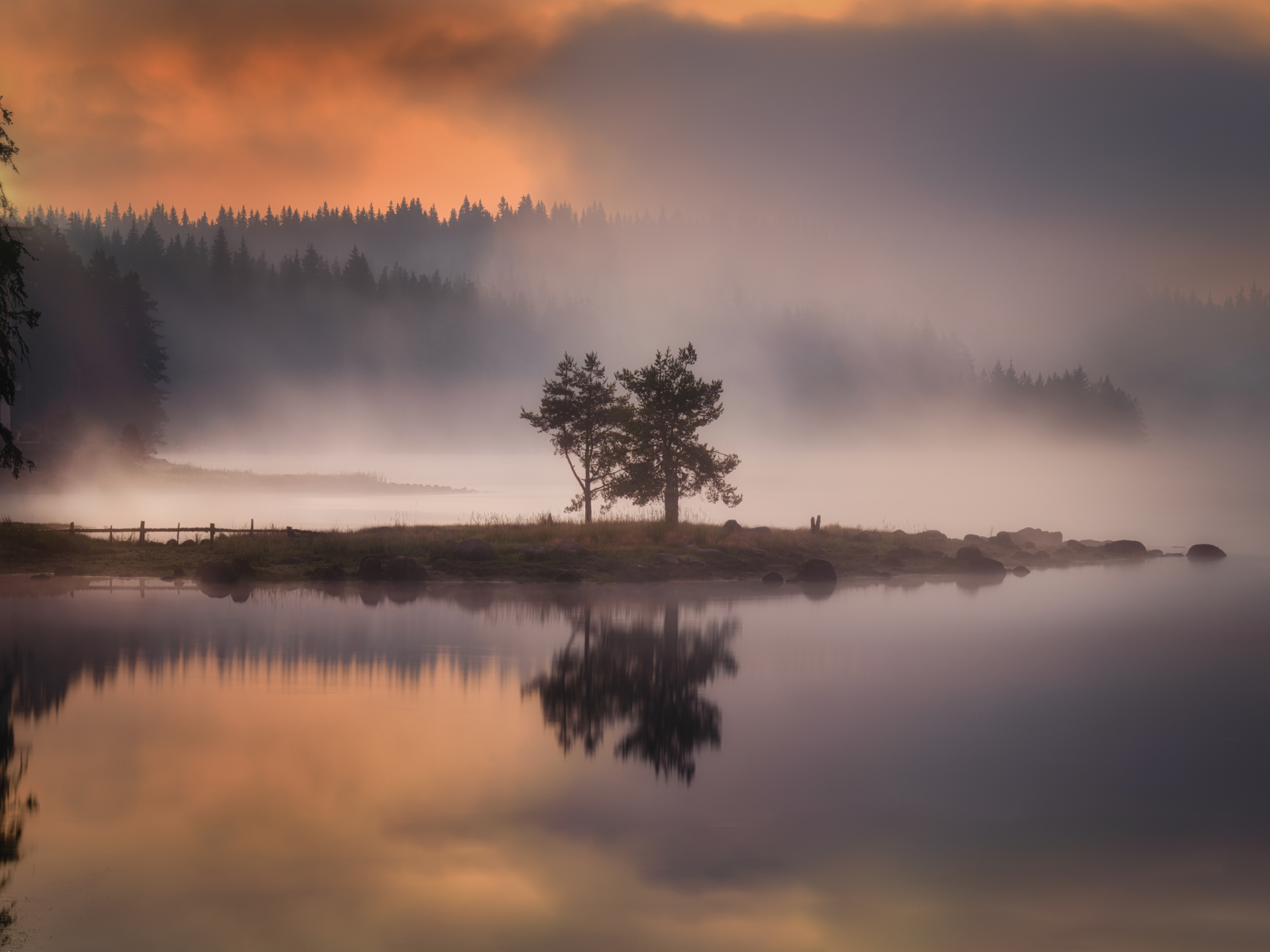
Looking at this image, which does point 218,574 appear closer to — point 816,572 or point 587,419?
point 587,419

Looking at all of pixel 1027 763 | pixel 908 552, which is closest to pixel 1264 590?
pixel 908 552

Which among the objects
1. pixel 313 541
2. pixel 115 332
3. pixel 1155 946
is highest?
pixel 115 332

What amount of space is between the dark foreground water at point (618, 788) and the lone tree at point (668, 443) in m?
23.9

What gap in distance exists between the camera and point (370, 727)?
1984cm

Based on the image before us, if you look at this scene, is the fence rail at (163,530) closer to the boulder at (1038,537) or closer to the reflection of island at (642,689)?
the reflection of island at (642,689)

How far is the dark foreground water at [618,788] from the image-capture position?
1135 cm

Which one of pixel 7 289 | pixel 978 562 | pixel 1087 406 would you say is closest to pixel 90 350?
pixel 7 289

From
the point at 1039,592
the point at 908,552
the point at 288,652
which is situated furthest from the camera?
the point at 908,552

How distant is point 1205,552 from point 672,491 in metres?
44.8

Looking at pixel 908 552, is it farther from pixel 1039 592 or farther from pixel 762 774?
pixel 762 774

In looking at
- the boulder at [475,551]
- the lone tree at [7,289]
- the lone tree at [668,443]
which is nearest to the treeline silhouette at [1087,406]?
the lone tree at [668,443]

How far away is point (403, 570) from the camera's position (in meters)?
44.2

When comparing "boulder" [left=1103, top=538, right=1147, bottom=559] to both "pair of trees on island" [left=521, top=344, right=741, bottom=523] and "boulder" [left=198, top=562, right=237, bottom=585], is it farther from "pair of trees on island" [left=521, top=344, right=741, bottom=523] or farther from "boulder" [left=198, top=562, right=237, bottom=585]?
"boulder" [left=198, top=562, right=237, bottom=585]

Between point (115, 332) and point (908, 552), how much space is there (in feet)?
288
